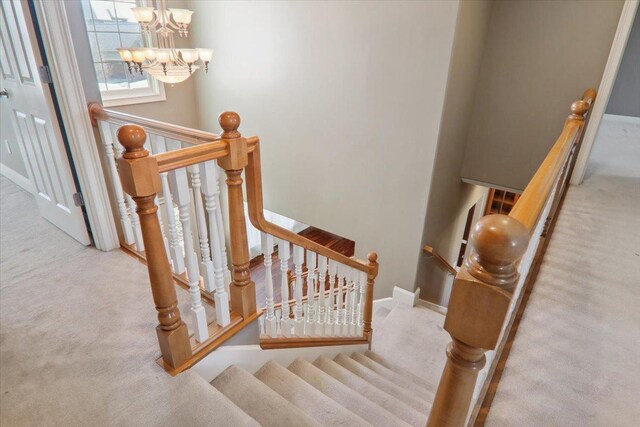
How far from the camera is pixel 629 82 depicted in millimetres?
5406

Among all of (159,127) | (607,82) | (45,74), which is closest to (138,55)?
(45,74)

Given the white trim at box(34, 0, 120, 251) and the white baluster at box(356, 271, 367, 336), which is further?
the white baluster at box(356, 271, 367, 336)

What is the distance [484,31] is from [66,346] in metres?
4.56

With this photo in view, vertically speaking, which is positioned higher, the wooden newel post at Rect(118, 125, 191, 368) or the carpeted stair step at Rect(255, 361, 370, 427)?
the wooden newel post at Rect(118, 125, 191, 368)

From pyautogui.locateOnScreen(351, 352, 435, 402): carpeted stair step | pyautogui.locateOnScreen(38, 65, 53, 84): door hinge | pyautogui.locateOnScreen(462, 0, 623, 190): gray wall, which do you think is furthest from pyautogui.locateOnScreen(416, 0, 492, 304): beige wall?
pyautogui.locateOnScreen(38, 65, 53, 84): door hinge

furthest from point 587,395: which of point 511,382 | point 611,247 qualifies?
point 611,247

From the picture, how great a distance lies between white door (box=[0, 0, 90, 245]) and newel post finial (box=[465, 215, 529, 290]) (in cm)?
247

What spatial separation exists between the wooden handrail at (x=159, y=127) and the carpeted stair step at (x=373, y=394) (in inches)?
68.4

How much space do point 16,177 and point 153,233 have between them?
3.43 meters

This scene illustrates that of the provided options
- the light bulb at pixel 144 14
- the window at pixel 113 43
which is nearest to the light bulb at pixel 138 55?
the light bulb at pixel 144 14

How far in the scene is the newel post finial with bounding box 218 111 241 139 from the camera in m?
1.51

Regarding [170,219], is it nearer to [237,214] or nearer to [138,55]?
[237,214]

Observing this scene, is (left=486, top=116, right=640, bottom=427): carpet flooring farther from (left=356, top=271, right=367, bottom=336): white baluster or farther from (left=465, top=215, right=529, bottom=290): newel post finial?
(left=356, top=271, right=367, bottom=336): white baluster

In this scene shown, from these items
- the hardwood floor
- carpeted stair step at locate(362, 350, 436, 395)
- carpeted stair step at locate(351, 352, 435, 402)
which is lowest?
the hardwood floor
